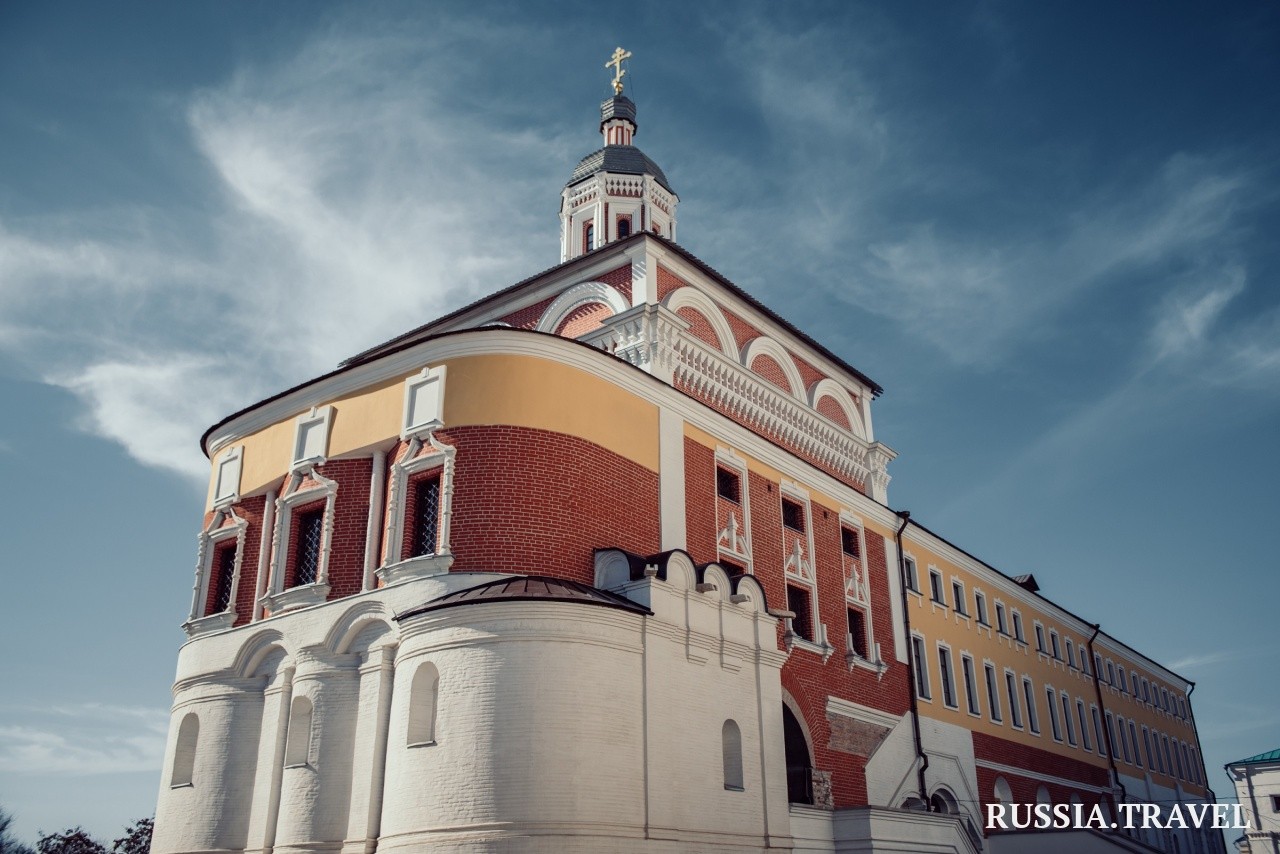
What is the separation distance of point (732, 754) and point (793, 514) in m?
8.24

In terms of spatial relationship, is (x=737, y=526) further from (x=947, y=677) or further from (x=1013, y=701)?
(x=1013, y=701)

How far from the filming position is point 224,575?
24.0 metres

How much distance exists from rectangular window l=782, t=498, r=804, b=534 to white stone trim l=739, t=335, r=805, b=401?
377 cm

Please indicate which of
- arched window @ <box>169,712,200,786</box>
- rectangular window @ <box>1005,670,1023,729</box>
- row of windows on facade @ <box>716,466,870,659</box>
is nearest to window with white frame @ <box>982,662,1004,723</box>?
rectangular window @ <box>1005,670,1023,729</box>

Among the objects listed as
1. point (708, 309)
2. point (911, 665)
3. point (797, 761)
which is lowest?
point (797, 761)

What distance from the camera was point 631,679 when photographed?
18.4 metres

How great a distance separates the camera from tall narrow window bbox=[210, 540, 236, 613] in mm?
23641

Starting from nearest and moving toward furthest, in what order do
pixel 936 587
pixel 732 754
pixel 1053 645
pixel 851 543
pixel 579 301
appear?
pixel 732 754 → pixel 579 301 → pixel 851 543 → pixel 936 587 → pixel 1053 645

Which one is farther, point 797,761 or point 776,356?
point 776,356

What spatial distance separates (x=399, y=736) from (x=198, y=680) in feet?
22.4

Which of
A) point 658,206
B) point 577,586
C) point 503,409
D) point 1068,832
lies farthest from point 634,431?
point 1068,832

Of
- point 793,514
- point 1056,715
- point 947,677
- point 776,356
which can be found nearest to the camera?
point 793,514

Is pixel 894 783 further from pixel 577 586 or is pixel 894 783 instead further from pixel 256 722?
pixel 256 722

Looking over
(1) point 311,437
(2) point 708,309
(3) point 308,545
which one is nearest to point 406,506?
(3) point 308,545
